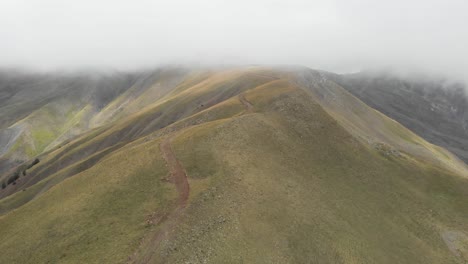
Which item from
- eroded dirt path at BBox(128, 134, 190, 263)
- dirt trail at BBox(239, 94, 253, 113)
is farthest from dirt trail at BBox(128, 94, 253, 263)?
dirt trail at BBox(239, 94, 253, 113)

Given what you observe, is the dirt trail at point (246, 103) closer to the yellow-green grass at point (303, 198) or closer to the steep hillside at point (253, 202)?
the steep hillside at point (253, 202)

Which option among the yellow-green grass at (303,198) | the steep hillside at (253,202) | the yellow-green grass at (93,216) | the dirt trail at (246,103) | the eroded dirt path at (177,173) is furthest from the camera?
the dirt trail at (246,103)

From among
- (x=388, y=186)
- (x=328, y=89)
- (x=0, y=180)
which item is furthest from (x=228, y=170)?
(x=0, y=180)

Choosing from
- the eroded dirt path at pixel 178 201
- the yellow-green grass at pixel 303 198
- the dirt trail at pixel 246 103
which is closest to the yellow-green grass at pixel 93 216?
the eroded dirt path at pixel 178 201

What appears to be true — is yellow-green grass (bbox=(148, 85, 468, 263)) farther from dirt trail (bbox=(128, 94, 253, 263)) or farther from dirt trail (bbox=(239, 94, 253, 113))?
dirt trail (bbox=(239, 94, 253, 113))

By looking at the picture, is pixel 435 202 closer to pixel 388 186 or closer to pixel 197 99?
pixel 388 186

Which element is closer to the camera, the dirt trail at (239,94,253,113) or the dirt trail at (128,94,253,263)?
the dirt trail at (128,94,253,263)

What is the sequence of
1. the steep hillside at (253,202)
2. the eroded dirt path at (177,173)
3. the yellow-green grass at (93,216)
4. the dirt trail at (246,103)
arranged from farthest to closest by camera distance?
the dirt trail at (246,103), the eroded dirt path at (177,173), the steep hillside at (253,202), the yellow-green grass at (93,216)

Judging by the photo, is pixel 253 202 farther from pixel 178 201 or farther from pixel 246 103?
pixel 246 103
